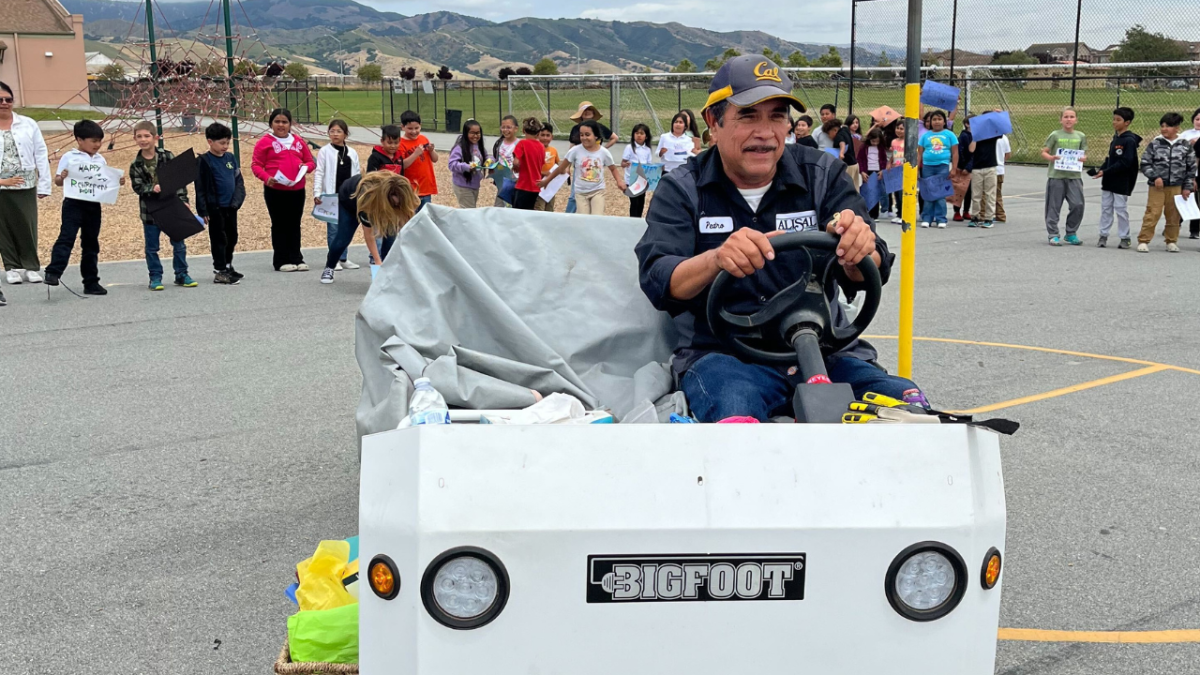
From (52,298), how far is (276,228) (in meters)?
2.85

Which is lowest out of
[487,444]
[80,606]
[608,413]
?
[80,606]

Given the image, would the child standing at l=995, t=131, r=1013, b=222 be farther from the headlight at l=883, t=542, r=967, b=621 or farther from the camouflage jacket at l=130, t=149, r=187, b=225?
the headlight at l=883, t=542, r=967, b=621

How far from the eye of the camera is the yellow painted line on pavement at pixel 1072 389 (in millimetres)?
6840

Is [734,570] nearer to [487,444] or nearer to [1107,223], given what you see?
[487,444]

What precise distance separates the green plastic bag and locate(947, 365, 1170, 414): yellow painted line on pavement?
436 centimetres

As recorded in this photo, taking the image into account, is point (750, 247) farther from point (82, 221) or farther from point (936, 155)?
point (936, 155)

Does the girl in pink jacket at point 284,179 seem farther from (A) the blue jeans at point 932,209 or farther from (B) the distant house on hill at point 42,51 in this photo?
(B) the distant house on hill at point 42,51

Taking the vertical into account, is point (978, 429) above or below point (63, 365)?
above

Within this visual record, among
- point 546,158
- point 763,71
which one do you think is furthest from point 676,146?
point 763,71

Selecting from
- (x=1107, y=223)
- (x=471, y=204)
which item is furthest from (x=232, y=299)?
(x=1107, y=223)

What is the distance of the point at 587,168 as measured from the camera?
599 inches

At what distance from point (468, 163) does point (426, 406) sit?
12.1 meters

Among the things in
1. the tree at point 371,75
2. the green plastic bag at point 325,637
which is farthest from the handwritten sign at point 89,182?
the tree at point 371,75

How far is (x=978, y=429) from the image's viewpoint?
2.53 meters
